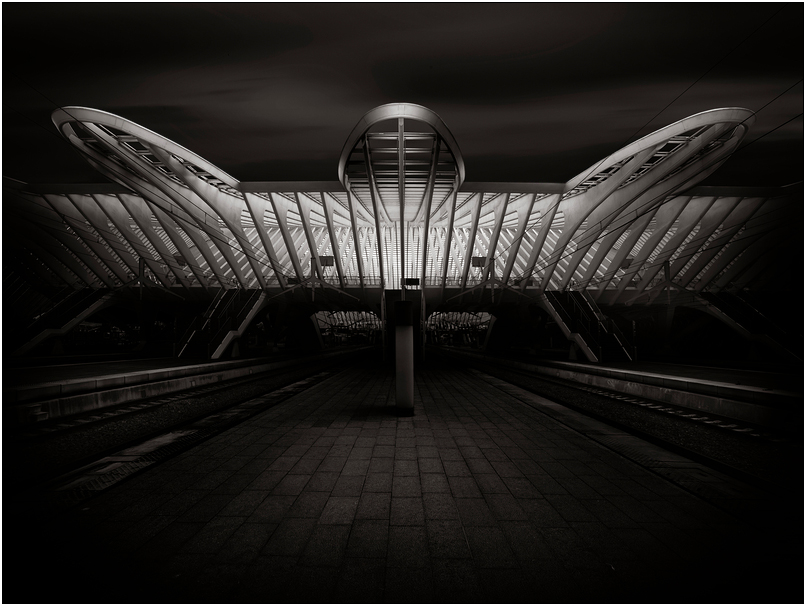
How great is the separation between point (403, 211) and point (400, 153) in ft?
17.3

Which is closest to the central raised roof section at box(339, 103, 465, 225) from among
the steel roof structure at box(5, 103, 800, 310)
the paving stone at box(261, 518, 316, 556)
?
the steel roof structure at box(5, 103, 800, 310)

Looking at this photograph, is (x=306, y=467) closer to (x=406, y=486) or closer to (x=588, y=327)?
(x=406, y=486)

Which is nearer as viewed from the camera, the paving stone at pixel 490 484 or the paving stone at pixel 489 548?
the paving stone at pixel 489 548

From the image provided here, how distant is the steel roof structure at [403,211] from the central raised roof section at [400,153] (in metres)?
0.08

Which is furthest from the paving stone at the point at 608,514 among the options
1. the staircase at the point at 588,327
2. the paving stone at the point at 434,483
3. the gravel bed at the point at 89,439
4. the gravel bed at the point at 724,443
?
the staircase at the point at 588,327

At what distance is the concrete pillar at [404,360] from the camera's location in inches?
304

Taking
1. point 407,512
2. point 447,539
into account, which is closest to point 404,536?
point 447,539

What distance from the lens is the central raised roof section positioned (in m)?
15.2

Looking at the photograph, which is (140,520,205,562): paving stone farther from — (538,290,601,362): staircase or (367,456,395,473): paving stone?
(538,290,601,362): staircase

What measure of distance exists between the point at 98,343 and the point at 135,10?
42444mm

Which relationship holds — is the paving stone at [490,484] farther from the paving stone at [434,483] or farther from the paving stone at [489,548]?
the paving stone at [489,548]

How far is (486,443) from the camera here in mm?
5664

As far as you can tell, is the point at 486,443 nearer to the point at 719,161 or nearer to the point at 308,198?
the point at 719,161

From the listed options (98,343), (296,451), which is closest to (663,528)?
(296,451)
